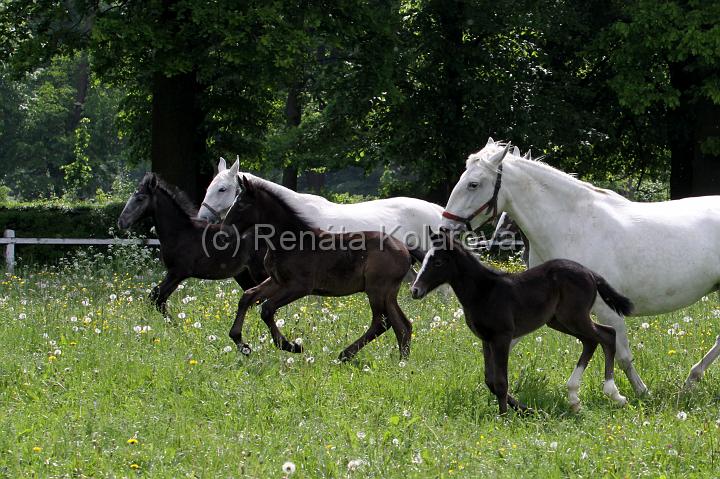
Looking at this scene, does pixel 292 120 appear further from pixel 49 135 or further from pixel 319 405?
pixel 49 135

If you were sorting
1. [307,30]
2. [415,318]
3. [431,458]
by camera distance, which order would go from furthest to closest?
[307,30]
[415,318]
[431,458]

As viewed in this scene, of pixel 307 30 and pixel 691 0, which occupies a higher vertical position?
pixel 691 0

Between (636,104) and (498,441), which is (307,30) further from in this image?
(498,441)

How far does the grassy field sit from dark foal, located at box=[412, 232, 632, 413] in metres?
0.34

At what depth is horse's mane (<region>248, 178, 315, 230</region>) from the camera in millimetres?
9586

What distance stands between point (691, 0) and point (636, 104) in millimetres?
2752

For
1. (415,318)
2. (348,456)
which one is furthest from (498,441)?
(415,318)

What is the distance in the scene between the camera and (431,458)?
5.70m

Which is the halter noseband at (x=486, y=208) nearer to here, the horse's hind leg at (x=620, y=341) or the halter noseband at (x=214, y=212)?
the horse's hind leg at (x=620, y=341)

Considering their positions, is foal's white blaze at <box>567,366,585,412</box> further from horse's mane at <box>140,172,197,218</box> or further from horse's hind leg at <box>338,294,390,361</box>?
horse's mane at <box>140,172,197,218</box>

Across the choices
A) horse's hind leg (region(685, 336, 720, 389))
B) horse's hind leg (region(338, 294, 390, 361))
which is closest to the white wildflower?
horse's hind leg (region(338, 294, 390, 361))

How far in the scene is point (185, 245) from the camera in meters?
12.0

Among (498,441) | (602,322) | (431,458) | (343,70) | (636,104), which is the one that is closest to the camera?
(431,458)

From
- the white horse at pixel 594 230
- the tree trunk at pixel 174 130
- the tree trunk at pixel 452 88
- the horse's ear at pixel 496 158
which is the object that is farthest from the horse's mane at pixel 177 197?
the tree trunk at pixel 452 88
